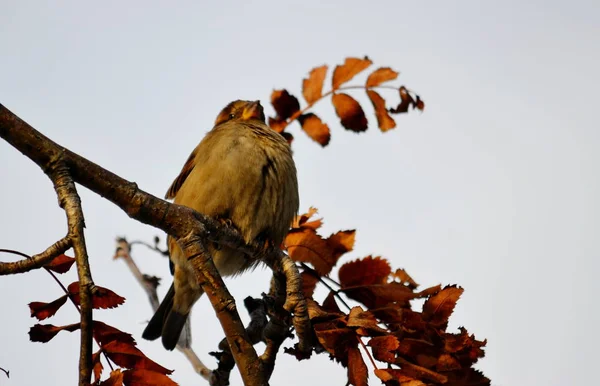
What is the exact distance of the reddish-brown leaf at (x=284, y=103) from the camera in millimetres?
5391

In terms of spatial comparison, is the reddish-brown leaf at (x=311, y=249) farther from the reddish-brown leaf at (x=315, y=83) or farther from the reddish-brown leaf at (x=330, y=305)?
the reddish-brown leaf at (x=315, y=83)

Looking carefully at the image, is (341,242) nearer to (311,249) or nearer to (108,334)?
(311,249)

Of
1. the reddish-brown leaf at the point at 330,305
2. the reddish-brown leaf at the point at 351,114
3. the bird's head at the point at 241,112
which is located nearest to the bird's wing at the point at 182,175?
the bird's head at the point at 241,112

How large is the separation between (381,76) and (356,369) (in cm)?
233

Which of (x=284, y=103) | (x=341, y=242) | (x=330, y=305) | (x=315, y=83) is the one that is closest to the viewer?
(x=330, y=305)

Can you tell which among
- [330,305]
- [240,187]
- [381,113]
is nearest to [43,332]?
[330,305]

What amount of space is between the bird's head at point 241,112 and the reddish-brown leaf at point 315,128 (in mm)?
732

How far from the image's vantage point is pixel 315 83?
5.27 meters

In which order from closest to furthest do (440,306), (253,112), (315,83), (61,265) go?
(61,265) < (440,306) < (315,83) < (253,112)

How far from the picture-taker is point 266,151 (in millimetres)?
5328

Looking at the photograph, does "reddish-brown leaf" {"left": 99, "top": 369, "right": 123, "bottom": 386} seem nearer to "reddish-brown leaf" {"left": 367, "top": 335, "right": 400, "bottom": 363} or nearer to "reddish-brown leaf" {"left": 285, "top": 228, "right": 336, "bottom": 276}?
"reddish-brown leaf" {"left": 367, "top": 335, "right": 400, "bottom": 363}

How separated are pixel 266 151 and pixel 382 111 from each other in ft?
2.73

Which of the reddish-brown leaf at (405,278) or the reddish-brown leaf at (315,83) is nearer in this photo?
the reddish-brown leaf at (405,278)

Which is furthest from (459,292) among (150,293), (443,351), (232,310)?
(150,293)
